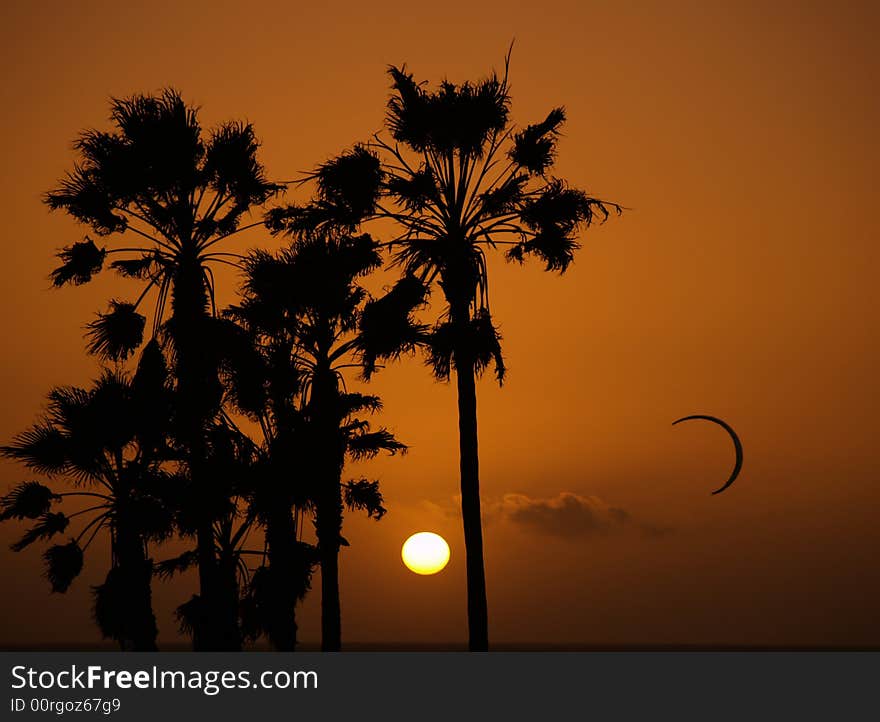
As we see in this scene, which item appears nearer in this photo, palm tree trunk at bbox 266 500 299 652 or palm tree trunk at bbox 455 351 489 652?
palm tree trunk at bbox 455 351 489 652

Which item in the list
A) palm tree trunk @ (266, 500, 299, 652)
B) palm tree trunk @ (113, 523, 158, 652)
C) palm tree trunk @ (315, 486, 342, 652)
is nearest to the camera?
palm tree trunk @ (315, 486, 342, 652)

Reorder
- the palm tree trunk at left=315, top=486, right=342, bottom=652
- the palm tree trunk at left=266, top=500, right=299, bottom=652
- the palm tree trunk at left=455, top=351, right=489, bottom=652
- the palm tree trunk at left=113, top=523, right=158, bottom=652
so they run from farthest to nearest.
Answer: the palm tree trunk at left=113, top=523, right=158, bottom=652, the palm tree trunk at left=266, top=500, right=299, bottom=652, the palm tree trunk at left=315, top=486, right=342, bottom=652, the palm tree trunk at left=455, top=351, right=489, bottom=652

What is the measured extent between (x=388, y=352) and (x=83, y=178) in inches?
352

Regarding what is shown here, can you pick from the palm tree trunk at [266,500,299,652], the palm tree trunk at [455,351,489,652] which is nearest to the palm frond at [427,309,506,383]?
the palm tree trunk at [455,351,489,652]

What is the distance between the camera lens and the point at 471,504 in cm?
2705

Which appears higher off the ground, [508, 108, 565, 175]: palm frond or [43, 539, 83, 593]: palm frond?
Result: [508, 108, 565, 175]: palm frond

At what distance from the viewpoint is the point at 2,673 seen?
17984mm

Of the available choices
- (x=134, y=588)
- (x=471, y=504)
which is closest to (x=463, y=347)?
(x=471, y=504)

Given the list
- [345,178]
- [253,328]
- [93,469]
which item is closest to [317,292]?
[253,328]

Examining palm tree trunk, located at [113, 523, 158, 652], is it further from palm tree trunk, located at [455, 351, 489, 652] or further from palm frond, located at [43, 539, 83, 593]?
palm tree trunk, located at [455, 351, 489, 652]

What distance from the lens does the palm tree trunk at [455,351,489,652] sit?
26266 millimetres

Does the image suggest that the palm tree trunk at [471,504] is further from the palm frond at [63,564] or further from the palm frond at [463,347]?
the palm frond at [63,564]

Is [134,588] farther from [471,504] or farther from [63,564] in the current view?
[471,504]

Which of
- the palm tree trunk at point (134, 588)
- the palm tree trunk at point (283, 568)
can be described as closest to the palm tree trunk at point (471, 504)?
the palm tree trunk at point (283, 568)
